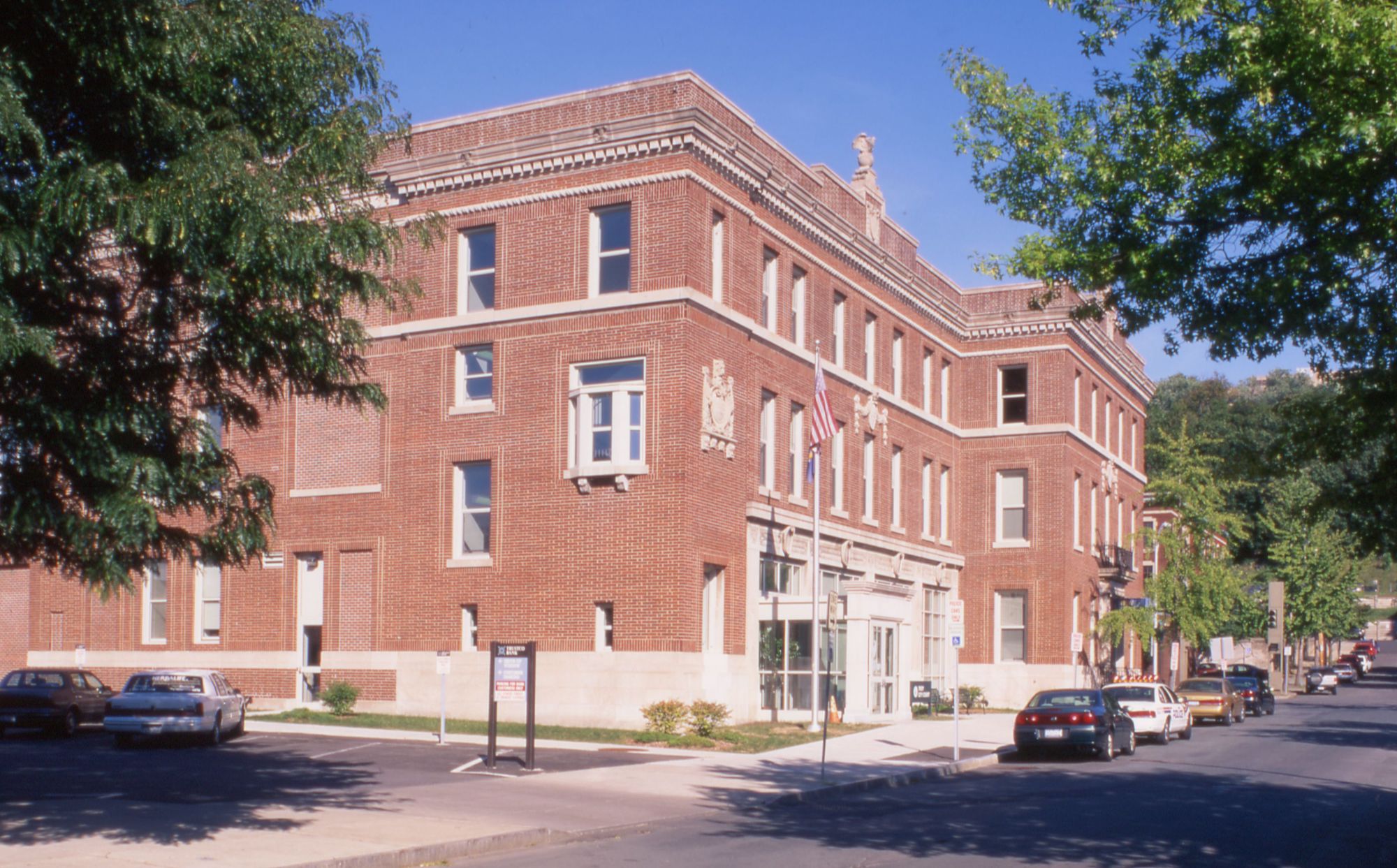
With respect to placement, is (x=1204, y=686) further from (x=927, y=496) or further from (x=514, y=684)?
(x=514, y=684)

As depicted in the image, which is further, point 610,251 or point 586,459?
point 610,251

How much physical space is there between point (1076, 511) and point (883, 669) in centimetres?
1720

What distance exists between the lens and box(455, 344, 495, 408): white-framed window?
35.0 meters

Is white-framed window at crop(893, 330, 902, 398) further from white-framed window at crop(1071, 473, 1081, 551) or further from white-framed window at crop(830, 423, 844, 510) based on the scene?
white-framed window at crop(1071, 473, 1081, 551)

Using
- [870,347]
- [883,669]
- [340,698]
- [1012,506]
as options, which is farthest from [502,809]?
[1012,506]

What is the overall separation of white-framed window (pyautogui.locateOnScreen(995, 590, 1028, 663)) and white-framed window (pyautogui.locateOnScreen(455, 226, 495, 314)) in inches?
926

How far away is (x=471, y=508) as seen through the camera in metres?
35.0

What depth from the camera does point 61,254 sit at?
39.8 ft

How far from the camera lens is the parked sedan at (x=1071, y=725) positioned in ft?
94.8

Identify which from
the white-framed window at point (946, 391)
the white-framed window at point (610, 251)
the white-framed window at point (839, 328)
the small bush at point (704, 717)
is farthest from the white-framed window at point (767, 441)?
the white-framed window at point (946, 391)

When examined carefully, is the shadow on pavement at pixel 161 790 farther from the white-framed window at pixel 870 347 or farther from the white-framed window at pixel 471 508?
the white-framed window at pixel 870 347

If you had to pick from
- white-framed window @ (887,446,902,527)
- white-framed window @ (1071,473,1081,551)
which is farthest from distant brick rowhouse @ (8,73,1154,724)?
white-framed window @ (1071,473,1081,551)

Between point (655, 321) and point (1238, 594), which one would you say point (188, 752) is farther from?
point (1238, 594)

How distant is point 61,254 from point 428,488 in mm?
23229
